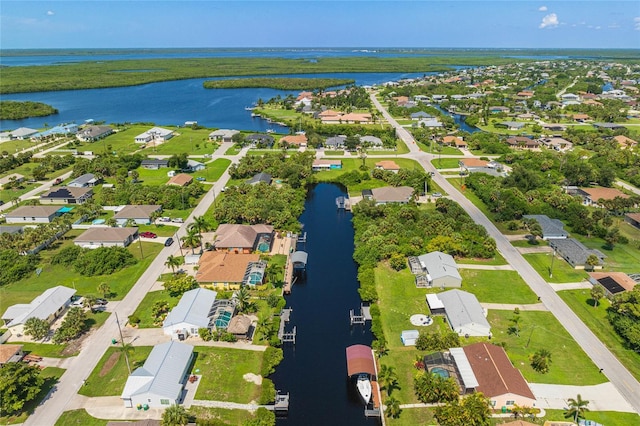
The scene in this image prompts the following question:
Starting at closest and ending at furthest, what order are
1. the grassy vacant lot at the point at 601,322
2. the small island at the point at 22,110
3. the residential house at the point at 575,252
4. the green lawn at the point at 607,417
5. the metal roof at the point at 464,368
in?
the green lawn at the point at 607,417 < the metal roof at the point at 464,368 < the grassy vacant lot at the point at 601,322 < the residential house at the point at 575,252 < the small island at the point at 22,110

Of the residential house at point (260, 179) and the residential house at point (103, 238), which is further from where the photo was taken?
the residential house at point (260, 179)

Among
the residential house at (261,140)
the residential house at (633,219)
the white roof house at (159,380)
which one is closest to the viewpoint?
the white roof house at (159,380)

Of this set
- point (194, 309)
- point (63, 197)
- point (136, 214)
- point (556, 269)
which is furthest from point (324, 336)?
point (63, 197)

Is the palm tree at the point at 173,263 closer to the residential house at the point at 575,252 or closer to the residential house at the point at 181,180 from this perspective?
the residential house at the point at 181,180

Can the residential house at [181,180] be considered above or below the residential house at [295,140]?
below

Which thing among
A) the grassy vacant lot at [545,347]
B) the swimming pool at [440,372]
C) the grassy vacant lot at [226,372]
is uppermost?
the swimming pool at [440,372]

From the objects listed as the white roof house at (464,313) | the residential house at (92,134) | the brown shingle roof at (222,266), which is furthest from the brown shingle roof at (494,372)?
the residential house at (92,134)

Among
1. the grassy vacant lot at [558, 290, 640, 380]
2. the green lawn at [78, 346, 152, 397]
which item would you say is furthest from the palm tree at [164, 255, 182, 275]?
the grassy vacant lot at [558, 290, 640, 380]
